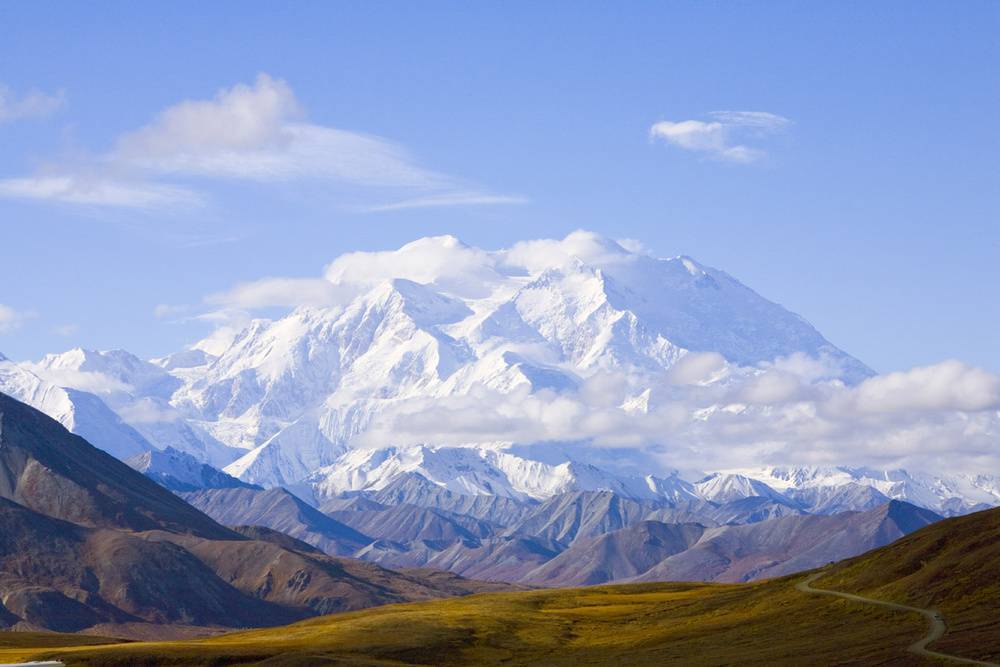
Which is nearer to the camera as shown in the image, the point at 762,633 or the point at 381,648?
the point at 762,633

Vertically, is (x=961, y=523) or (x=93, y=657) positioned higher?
(x=961, y=523)

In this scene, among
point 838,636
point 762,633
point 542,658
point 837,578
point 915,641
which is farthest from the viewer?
point 837,578

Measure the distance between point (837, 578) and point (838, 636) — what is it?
143 feet

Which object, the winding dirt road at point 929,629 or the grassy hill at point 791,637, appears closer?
the winding dirt road at point 929,629

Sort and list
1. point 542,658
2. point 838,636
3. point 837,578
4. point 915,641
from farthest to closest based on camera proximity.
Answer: point 837,578, point 542,658, point 838,636, point 915,641

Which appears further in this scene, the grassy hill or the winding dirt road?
the grassy hill

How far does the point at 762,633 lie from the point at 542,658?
86.8 feet

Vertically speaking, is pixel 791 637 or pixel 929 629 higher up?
pixel 929 629

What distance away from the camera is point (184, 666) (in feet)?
596

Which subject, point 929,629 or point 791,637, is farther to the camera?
point 791,637

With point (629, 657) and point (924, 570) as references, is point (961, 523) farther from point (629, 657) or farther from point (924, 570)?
point (629, 657)

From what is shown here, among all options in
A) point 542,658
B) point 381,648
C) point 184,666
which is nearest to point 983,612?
point 542,658

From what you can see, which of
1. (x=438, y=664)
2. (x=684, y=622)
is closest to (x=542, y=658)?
(x=438, y=664)

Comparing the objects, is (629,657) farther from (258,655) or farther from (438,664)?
(258,655)
